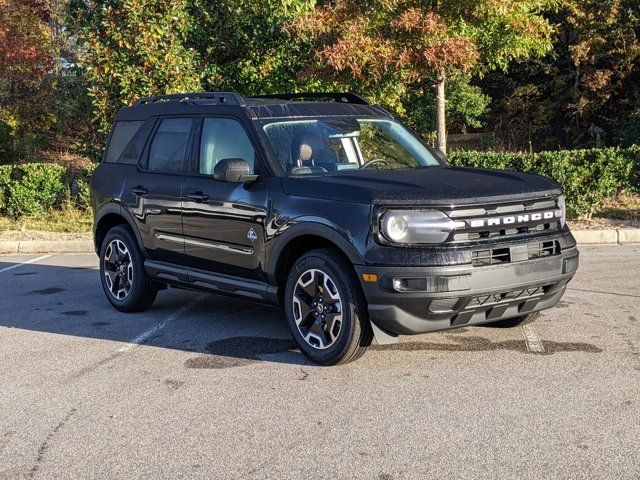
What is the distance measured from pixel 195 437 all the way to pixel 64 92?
18.4 metres

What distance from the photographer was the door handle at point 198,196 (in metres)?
6.92

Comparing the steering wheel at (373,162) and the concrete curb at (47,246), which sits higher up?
the steering wheel at (373,162)

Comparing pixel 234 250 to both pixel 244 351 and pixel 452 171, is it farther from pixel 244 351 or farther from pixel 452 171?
pixel 452 171

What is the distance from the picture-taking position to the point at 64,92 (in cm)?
2161

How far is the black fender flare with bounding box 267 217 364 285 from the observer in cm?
570

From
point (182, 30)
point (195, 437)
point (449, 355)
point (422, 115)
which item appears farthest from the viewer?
point (422, 115)

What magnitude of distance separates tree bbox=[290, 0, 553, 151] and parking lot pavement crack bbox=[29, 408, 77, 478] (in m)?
8.75

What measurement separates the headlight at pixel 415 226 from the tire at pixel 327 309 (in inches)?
17.9

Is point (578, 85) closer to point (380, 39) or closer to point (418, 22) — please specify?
point (418, 22)

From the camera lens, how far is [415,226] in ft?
18.2

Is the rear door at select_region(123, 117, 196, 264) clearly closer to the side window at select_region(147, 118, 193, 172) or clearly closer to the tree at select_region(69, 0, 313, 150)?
the side window at select_region(147, 118, 193, 172)

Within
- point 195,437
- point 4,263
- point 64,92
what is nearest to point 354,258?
point 195,437

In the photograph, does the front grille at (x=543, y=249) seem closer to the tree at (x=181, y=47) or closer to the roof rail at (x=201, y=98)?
the roof rail at (x=201, y=98)

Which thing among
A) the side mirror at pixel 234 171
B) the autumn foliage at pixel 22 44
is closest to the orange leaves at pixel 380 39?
the side mirror at pixel 234 171
